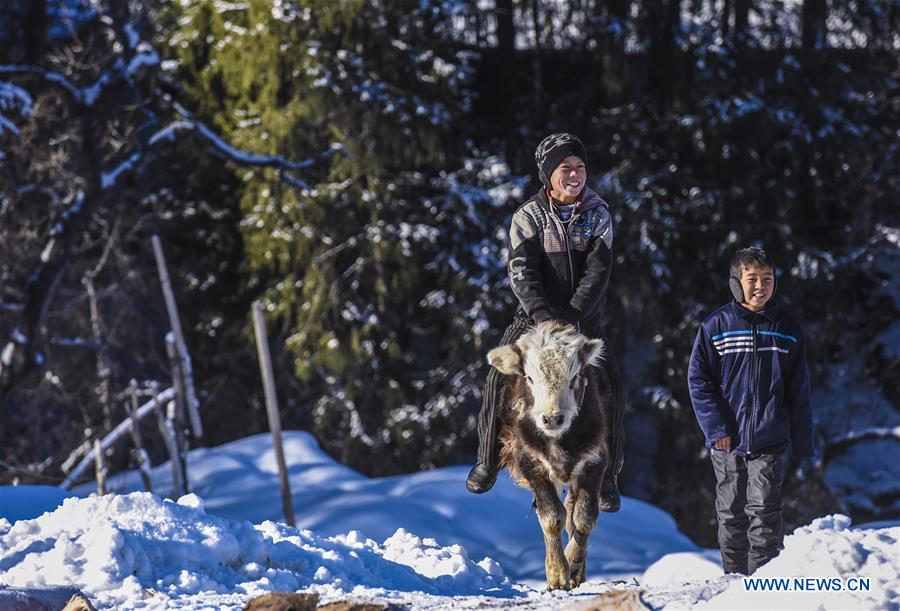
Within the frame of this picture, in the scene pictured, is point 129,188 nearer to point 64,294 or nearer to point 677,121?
point 64,294

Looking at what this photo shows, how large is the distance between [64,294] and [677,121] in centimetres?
1111

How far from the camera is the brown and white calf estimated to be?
6566 mm

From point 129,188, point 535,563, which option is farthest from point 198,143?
point 535,563

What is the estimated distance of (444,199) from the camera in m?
22.0

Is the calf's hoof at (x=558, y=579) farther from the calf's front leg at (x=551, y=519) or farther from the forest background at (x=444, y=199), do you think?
the forest background at (x=444, y=199)

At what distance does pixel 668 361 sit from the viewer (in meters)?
22.0

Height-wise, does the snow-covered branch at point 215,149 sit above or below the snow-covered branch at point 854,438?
above

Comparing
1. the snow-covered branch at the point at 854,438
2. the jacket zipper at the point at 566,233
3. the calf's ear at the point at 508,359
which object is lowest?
the snow-covered branch at the point at 854,438

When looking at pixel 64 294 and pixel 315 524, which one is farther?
pixel 64 294

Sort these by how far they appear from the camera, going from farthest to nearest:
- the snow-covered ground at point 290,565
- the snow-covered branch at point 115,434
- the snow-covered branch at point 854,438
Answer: the snow-covered branch at point 854,438 → the snow-covered branch at point 115,434 → the snow-covered ground at point 290,565

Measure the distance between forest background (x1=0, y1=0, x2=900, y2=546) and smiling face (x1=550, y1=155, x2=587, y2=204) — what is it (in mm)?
13828

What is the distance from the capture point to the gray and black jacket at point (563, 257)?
23.4ft

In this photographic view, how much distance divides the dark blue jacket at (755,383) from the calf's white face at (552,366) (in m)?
0.66

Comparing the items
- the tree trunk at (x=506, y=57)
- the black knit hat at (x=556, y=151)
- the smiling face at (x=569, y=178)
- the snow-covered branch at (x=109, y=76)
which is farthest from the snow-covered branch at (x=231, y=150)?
the smiling face at (x=569, y=178)
